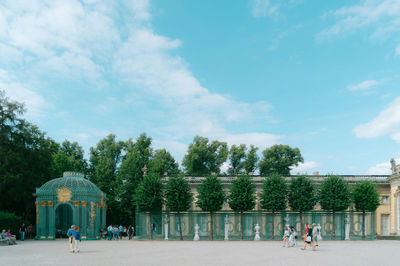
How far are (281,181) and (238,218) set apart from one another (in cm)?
610

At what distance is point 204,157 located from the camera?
6931cm

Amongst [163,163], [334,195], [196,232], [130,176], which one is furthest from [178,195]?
[163,163]

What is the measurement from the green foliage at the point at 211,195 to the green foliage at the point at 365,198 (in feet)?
46.5

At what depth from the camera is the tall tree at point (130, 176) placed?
60347 mm

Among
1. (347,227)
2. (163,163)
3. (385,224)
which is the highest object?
(163,163)

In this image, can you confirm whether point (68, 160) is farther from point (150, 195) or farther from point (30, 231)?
point (150, 195)

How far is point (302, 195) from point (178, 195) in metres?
12.6

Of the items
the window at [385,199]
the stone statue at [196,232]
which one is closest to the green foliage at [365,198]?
the window at [385,199]

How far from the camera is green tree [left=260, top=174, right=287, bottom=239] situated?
42.6 meters

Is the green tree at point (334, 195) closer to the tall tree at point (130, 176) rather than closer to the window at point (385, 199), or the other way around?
the window at point (385, 199)

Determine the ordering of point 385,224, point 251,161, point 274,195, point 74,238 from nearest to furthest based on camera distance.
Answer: point 74,238, point 274,195, point 385,224, point 251,161

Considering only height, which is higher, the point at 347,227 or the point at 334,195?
the point at 334,195

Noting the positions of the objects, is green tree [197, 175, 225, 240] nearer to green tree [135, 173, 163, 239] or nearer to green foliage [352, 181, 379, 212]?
green tree [135, 173, 163, 239]

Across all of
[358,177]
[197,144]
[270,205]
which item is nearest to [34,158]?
[270,205]
